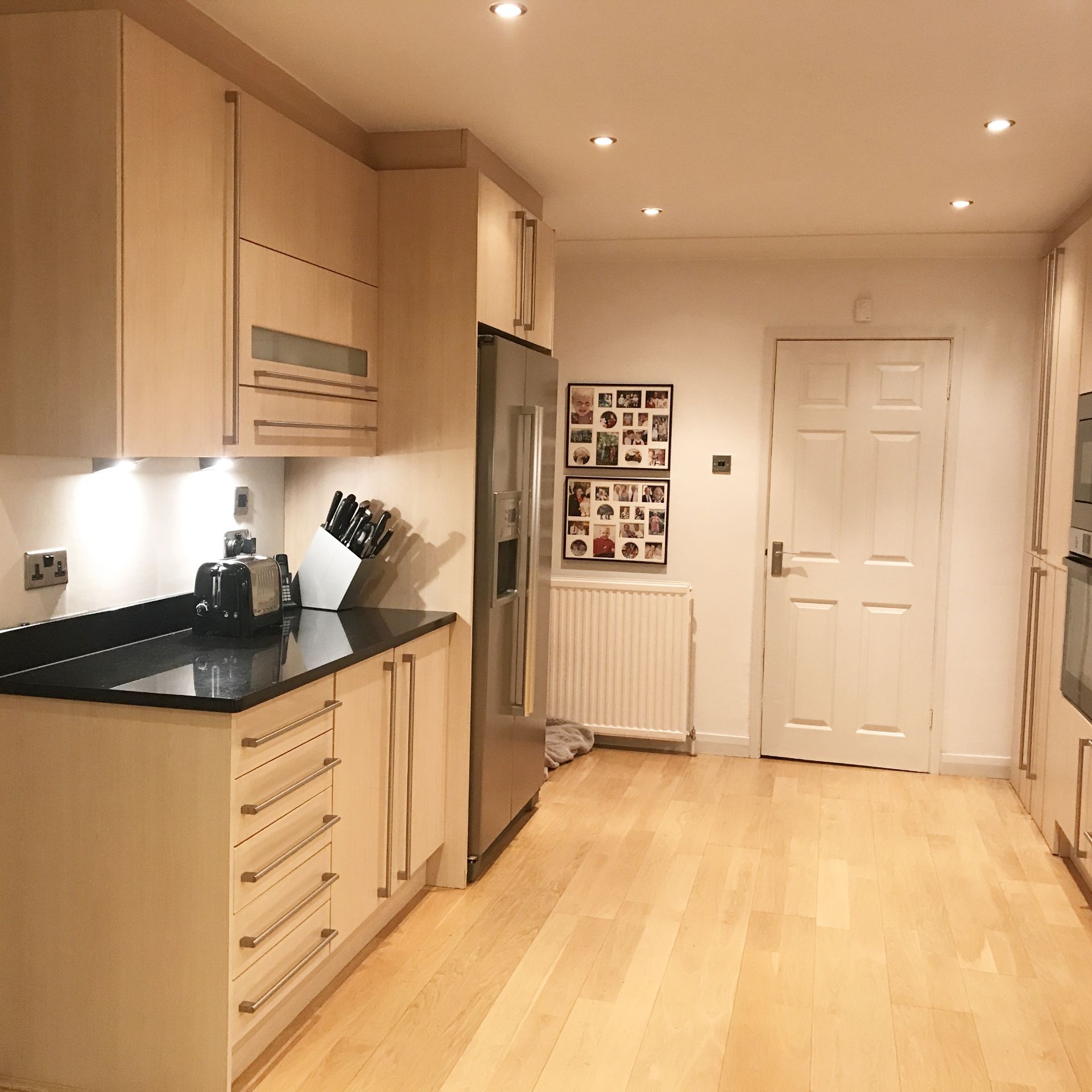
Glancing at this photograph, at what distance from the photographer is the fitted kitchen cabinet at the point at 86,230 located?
2215 mm

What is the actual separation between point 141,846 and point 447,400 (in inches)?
67.9

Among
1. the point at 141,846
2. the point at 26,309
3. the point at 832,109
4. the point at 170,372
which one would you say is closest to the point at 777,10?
the point at 832,109

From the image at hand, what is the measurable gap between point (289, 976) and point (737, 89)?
2.54 meters

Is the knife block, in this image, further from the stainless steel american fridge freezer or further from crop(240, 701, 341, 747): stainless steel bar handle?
crop(240, 701, 341, 747): stainless steel bar handle

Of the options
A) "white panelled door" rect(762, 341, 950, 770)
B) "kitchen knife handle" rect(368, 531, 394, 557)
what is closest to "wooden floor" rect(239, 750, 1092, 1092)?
"white panelled door" rect(762, 341, 950, 770)

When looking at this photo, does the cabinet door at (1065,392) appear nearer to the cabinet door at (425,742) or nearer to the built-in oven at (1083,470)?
the built-in oven at (1083,470)

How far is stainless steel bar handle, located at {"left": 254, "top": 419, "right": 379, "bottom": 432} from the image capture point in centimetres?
285

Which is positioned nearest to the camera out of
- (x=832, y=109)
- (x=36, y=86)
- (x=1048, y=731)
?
(x=36, y=86)

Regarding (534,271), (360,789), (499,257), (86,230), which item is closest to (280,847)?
(360,789)

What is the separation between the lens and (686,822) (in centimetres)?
436

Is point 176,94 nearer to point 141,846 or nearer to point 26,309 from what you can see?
point 26,309

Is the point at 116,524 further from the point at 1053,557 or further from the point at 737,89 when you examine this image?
the point at 1053,557

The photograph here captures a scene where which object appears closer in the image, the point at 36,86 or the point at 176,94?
the point at 36,86

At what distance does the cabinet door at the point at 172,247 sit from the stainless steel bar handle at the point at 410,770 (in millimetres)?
930
